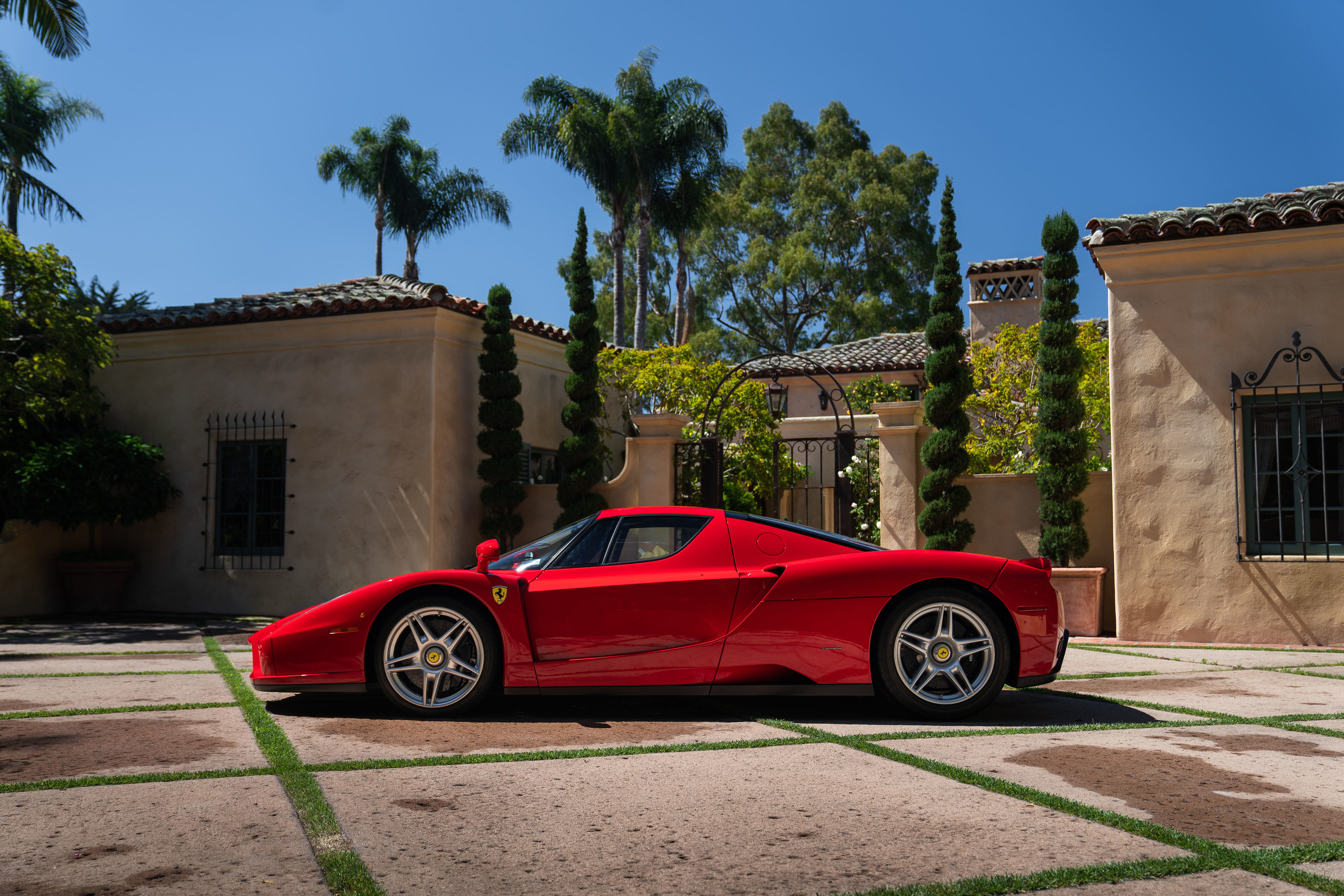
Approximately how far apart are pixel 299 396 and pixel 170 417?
208 centimetres

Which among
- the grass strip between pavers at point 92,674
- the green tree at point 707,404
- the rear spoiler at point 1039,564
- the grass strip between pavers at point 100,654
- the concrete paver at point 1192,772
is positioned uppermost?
the green tree at point 707,404

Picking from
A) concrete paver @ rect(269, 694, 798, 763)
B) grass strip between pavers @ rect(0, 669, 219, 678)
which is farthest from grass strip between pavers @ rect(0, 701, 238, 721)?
grass strip between pavers @ rect(0, 669, 219, 678)

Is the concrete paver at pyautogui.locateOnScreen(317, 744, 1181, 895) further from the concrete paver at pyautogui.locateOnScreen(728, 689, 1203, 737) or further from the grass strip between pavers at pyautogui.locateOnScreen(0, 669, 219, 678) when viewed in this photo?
the grass strip between pavers at pyautogui.locateOnScreen(0, 669, 219, 678)

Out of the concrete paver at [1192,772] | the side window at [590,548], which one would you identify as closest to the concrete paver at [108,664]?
the side window at [590,548]

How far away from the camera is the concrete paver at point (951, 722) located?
5059 millimetres

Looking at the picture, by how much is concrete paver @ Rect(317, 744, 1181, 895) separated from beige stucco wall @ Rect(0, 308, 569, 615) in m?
8.82

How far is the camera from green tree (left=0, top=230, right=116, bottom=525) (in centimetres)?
1095

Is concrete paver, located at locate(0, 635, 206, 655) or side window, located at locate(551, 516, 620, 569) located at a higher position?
side window, located at locate(551, 516, 620, 569)

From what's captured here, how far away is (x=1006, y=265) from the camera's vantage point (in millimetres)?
23281

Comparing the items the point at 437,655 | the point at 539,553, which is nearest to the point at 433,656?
the point at 437,655

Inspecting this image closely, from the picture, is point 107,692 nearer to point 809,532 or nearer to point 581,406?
point 809,532

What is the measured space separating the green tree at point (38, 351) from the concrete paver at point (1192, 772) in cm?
1034

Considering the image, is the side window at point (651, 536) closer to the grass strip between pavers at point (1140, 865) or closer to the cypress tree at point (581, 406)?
the grass strip between pavers at point (1140, 865)

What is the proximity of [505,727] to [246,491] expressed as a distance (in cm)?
979
